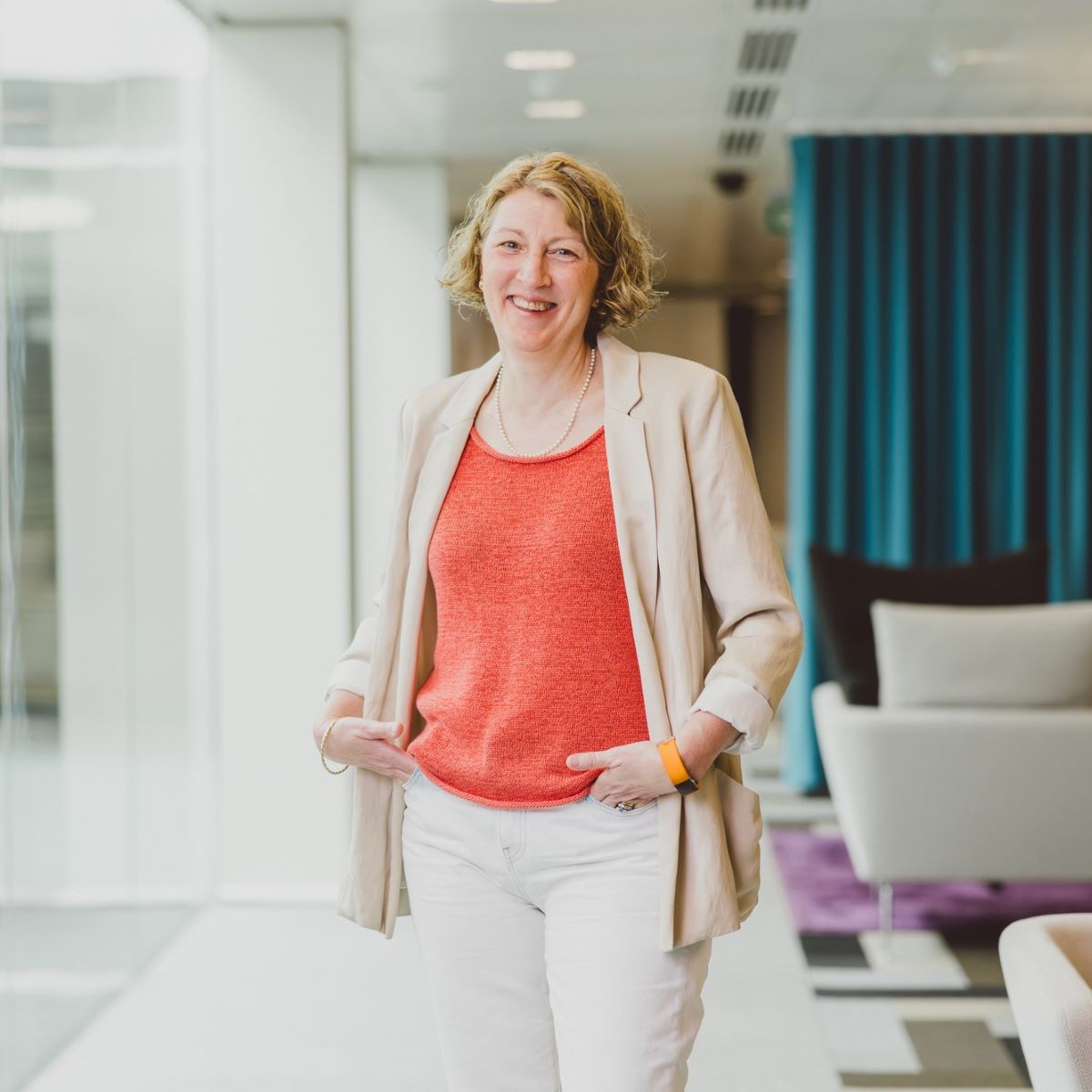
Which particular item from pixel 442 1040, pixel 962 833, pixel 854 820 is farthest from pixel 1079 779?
pixel 442 1040

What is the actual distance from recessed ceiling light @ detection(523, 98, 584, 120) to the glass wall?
1.73 meters

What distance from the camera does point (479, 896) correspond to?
157 cm

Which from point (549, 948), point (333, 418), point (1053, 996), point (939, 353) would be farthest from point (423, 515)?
point (939, 353)

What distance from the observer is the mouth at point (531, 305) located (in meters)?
1.59

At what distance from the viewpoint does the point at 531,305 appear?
1.58m

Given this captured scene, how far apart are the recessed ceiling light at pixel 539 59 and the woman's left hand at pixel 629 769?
155 inches

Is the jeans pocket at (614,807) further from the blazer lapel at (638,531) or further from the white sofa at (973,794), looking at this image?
the white sofa at (973,794)

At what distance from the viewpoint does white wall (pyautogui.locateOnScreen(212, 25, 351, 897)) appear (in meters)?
4.39

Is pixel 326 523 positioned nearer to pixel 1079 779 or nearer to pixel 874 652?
pixel 874 652

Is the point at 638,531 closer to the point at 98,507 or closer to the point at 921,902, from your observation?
the point at 98,507

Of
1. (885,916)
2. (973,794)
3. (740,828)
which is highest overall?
(740,828)

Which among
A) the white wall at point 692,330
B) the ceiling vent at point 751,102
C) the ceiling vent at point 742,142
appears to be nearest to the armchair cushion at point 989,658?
the ceiling vent at point 751,102

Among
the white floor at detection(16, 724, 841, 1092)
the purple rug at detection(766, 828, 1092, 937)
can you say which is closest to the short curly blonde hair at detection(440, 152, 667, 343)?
the white floor at detection(16, 724, 841, 1092)

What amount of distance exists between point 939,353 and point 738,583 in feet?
16.5
